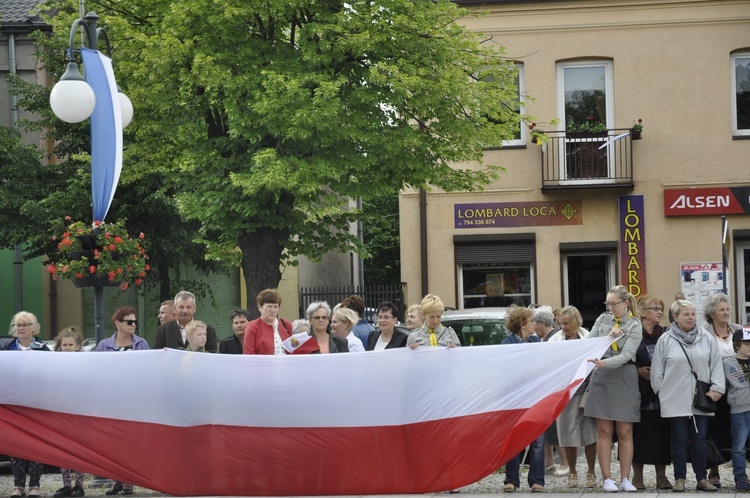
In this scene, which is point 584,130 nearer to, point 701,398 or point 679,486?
point 701,398

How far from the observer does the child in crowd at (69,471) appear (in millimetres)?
11312

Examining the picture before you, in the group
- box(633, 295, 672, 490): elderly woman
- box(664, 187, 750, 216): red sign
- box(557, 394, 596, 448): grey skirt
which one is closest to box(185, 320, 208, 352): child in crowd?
box(557, 394, 596, 448): grey skirt

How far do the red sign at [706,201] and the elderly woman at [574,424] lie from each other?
12970 mm

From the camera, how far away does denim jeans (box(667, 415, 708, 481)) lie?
34.9ft

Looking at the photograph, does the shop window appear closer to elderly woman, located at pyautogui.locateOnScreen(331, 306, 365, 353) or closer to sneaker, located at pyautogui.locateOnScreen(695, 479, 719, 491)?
elderly woman, located at pyautogui.locateOnScreen(331, 306, 365, 353)

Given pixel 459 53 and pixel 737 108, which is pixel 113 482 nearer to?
pixel 459 53

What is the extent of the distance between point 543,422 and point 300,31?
10.1m

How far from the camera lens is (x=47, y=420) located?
10.7m

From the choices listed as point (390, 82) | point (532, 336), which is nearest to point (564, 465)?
point (532, 336)

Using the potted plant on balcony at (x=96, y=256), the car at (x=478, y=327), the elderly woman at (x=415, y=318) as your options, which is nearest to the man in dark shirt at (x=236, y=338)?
the elderly woman at (x=415, y=318)

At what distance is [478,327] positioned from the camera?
1691cm

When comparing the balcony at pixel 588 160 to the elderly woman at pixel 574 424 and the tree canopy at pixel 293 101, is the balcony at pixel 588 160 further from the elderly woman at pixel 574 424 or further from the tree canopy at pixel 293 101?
the elderly woman at pixel 574 424

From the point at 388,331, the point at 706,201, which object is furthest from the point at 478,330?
the point at 706,201

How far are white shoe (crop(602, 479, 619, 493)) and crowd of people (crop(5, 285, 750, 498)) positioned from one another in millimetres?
13
